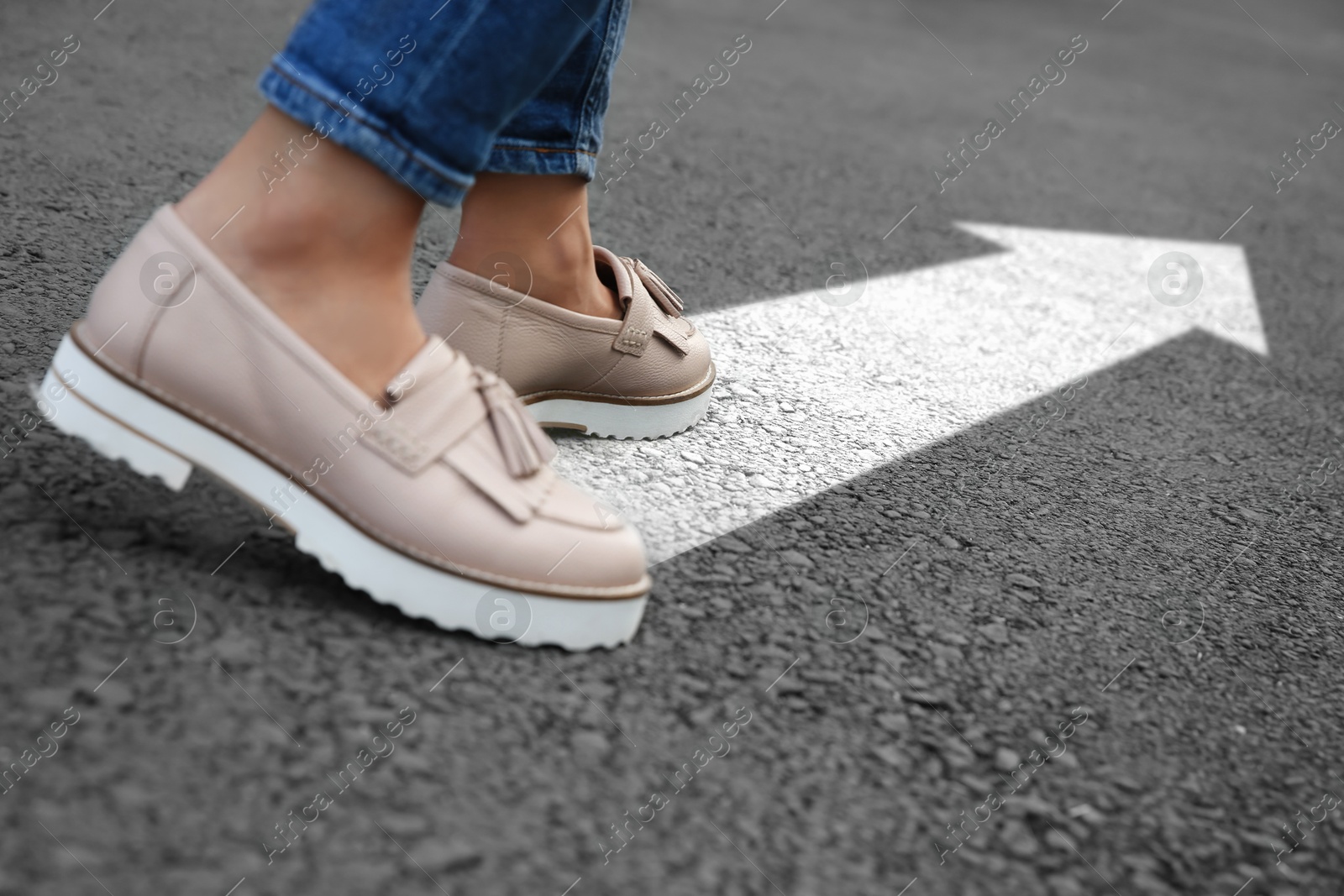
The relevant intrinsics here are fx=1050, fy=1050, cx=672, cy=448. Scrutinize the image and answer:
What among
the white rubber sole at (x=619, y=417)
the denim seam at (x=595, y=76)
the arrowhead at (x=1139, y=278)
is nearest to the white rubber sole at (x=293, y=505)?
the white rubber sole at (x=619, y=417)

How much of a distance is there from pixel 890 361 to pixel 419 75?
3.11ft

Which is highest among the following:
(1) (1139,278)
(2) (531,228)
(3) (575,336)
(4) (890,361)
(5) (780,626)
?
(2) (531,228)

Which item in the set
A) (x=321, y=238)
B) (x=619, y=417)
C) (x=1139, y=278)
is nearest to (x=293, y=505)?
(x=321, y=238)

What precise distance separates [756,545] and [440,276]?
0.39 meters

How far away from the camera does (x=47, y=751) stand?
1.95ft

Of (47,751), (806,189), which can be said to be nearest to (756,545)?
(47,751)

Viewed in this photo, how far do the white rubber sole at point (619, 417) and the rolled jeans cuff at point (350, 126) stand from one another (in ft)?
1.21

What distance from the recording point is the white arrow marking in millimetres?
1060

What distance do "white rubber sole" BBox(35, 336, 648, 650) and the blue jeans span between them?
9.0 inches

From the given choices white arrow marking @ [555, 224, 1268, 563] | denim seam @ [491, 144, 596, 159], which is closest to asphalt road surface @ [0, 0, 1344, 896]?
white arrow marking @ [555, 224, 1268, 563]

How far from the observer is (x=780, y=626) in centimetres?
86

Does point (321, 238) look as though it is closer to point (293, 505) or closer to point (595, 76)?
point (293, 505)

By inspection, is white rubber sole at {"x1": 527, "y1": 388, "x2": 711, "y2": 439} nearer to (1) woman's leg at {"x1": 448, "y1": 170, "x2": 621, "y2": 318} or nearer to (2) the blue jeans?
(1) woman's leg at {"x1": 448, "y1": 170, "x2": 621, "y2": 318}

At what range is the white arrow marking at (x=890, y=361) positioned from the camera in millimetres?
1060
